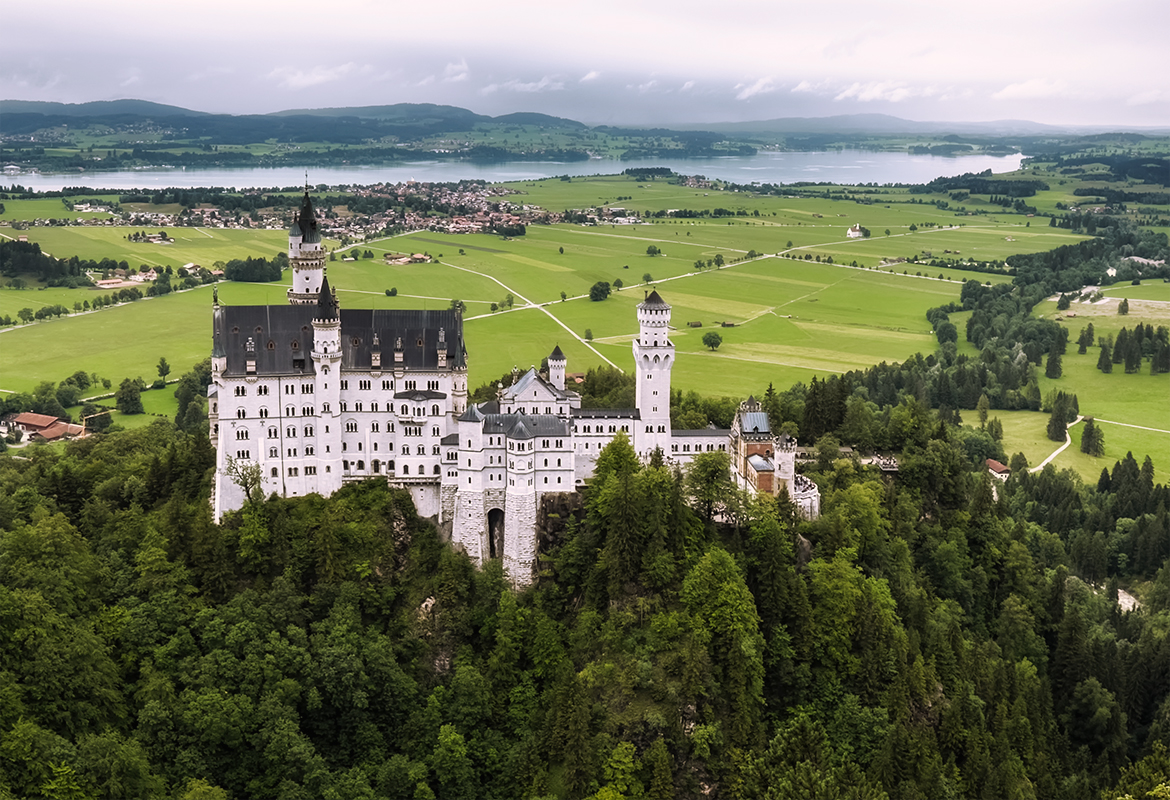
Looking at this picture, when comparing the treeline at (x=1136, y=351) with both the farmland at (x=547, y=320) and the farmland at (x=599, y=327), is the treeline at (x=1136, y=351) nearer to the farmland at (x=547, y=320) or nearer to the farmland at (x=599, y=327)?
the farmland at (x=599, y=327)

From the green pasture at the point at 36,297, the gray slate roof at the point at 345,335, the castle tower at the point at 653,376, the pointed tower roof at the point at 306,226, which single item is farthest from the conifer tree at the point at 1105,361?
the green pasture at the point at 36,297

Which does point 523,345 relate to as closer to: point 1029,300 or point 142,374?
point 142,374

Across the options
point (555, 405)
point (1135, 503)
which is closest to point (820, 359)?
point (1135, 503)

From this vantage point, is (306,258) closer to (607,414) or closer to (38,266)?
(607,414)

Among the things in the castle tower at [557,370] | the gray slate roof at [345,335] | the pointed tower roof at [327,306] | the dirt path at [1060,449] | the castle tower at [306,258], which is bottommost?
the dirt path at [1060,449]

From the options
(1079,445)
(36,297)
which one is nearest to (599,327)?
(1079,445)

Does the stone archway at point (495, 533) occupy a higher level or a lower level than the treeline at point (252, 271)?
lower

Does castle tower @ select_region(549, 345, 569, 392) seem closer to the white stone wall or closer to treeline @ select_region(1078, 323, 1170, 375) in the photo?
the white stone wall
